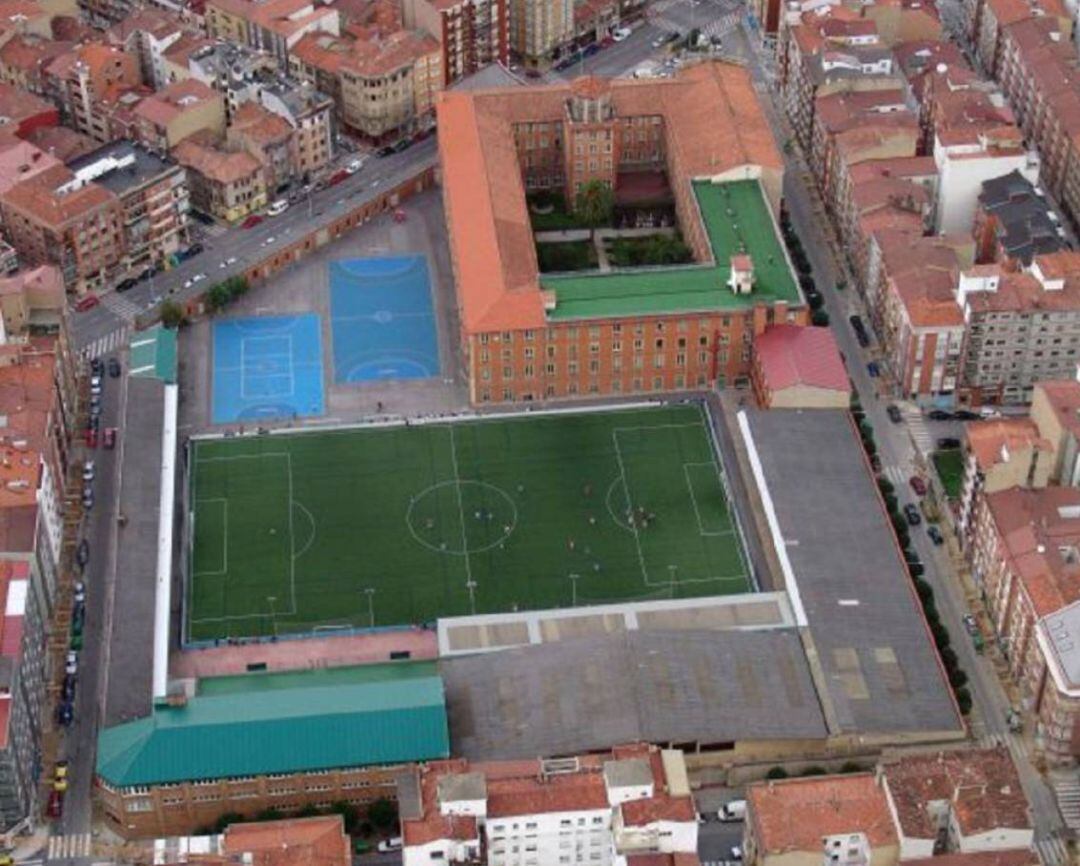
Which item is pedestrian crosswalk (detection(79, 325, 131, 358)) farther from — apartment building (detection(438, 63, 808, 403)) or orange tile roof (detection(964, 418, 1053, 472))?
orange tile roof (detection(964, 418, 1053, 472))

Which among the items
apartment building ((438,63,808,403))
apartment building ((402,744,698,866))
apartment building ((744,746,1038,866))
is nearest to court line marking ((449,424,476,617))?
apartment building ((438,63,808,403))

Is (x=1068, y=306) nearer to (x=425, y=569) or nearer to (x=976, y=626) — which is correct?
(x=976, y=626)

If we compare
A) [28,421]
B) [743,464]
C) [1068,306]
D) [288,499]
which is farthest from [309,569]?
[1068,306]

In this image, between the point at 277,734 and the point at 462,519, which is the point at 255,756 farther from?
the point at 462,519

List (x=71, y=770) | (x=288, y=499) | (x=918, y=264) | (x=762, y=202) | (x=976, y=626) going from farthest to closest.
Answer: (x=762, y=202)
(x=918, y=264)
(x=288, y=499)
(x=976, y=626)
(x=71, y=770)

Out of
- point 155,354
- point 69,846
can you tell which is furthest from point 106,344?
point 69,846

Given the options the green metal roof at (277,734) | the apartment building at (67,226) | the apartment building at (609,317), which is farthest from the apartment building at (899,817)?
the apartment building at (67,226)
